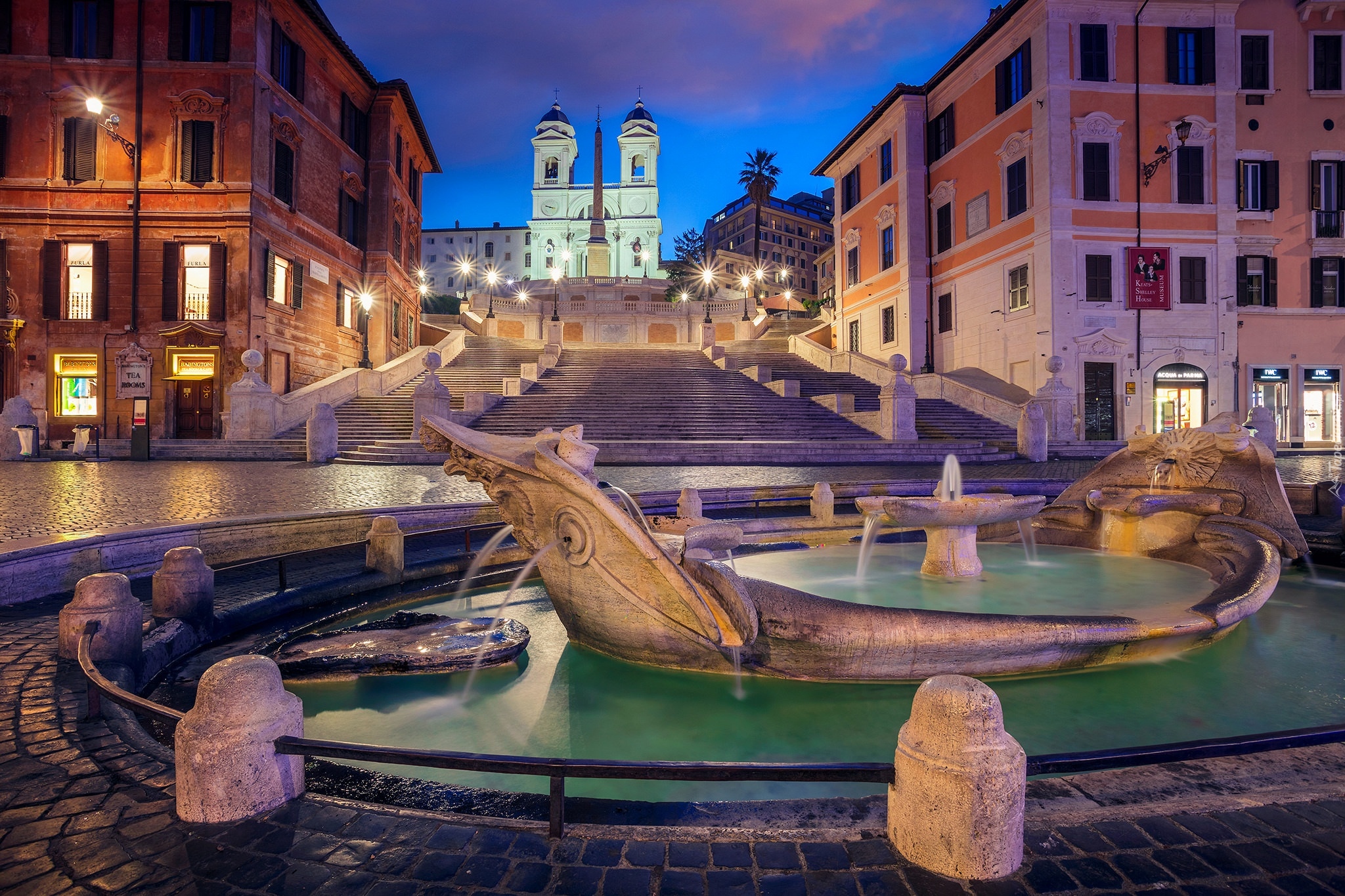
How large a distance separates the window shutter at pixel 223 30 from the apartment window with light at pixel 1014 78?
28177 millimetres

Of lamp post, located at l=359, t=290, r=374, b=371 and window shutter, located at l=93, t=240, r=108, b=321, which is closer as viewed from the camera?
window shutter, located at l=93, t=240, r=108, b=321

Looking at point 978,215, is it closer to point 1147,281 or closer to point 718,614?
point 1147,281

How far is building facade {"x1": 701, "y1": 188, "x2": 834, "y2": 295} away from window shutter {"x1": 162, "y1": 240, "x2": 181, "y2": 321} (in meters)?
69.8

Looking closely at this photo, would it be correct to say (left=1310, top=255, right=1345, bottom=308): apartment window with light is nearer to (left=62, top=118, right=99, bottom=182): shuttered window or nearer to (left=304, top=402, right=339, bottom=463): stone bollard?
(left=304, top=402, right=339, bottom=463): stone bollard

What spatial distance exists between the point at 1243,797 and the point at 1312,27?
3714 cm

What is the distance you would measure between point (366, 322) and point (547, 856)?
26.1 meters

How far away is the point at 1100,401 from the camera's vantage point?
24.3m

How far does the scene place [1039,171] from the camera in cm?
2462

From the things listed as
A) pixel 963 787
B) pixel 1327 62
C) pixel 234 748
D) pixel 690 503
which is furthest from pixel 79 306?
pixel 1327 62

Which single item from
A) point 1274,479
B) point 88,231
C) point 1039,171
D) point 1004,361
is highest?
point 1039,171

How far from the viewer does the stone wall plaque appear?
27.8 metres

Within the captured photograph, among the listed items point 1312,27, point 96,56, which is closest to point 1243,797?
point 96,56

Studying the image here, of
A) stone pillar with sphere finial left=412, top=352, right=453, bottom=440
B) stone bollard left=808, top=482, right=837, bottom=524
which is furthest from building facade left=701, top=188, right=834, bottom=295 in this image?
stone bollard left=808, top=482, right=837, bottom=524

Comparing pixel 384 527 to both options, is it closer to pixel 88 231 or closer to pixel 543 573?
pixel 543 573
